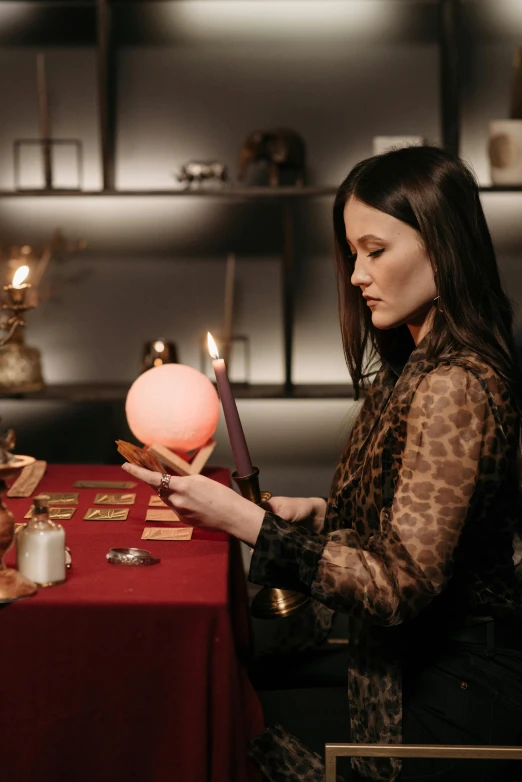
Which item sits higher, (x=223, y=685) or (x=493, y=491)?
(x=493, y=491)

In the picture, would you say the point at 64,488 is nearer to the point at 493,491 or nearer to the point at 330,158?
the point at 493,491

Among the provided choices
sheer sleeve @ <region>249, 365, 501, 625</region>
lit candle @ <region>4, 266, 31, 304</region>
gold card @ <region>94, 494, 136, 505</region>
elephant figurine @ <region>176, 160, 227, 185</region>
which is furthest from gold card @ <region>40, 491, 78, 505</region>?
elephant figurine @ <region>176, 160, 227, 185</region>

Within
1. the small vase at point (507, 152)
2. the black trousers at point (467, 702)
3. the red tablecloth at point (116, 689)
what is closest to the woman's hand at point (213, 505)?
the red tablecloth at point (116, 689)

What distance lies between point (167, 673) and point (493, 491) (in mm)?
498

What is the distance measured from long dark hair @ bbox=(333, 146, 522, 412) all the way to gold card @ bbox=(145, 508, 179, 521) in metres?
0.55

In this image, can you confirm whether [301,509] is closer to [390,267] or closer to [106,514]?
[106,514]

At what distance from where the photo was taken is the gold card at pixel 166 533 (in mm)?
1347

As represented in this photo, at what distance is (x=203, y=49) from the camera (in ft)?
9.20

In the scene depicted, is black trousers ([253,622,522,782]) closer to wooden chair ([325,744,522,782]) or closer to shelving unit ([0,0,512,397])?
wooden chair ([325,744,522,782])

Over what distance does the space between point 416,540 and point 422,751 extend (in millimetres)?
261

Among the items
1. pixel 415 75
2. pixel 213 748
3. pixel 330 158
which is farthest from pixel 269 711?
pixel 415 75

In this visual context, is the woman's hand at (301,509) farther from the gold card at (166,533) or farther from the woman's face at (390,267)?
the woman's face at (390,267)

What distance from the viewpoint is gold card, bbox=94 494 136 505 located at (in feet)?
5.34

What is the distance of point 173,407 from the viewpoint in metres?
1.73
